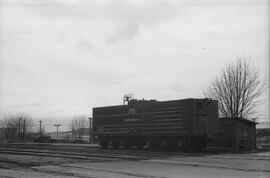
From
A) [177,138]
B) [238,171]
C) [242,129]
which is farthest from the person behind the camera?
[242,129]

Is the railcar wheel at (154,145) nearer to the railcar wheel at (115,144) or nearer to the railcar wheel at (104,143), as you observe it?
the railcar wheel at (115,144)

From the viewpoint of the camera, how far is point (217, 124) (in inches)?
1310

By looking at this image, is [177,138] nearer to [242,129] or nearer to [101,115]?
[242,129]

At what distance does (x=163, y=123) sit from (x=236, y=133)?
6535mm

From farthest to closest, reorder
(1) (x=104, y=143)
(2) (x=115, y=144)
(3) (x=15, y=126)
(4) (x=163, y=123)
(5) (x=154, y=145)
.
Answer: (3) (x=15, y=126)
(1) (x=104, y=143)
(2) (x=115, y=144)
(5) (x=154, y=145)
(4) (x=163, y=123)

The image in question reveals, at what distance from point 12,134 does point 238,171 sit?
91.0 meters

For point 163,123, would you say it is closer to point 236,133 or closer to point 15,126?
point 236,133

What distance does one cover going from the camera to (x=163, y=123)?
33156 millimetres

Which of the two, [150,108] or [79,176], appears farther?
[150,108]

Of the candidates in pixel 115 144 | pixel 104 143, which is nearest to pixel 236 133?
pixel 115 144

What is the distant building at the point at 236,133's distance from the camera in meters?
35.3

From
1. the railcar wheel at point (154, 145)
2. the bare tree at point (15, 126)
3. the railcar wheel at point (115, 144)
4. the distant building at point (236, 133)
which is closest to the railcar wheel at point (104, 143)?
the railcar wheel at point (115, 144)

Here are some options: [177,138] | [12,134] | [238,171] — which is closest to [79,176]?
[238,171]

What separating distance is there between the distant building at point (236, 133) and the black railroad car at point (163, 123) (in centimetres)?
285
